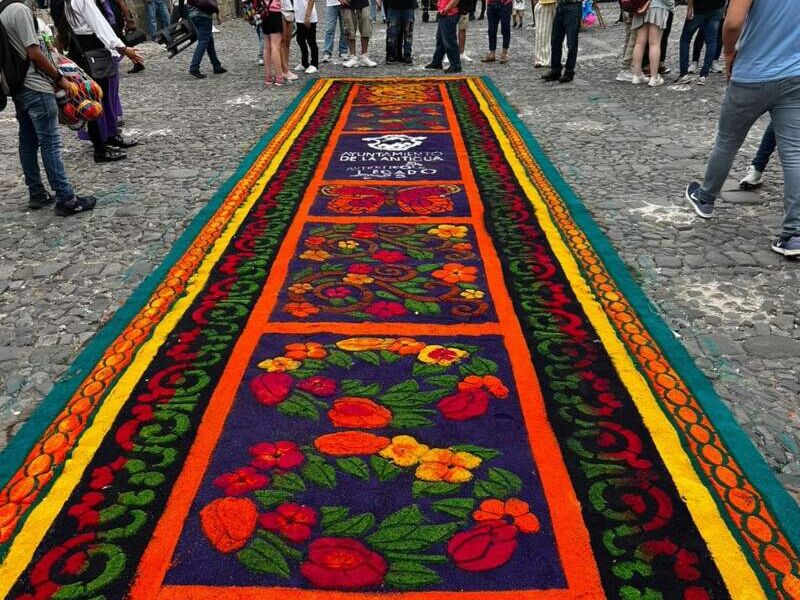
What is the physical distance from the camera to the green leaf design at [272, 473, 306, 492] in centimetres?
228

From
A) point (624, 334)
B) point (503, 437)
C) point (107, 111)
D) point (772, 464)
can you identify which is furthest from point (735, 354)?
point (107, 111)

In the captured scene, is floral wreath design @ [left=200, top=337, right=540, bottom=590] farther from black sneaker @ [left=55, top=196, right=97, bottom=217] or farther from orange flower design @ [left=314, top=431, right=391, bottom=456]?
black sneaker @ [left=55, top=196, right=97, bottom=217]

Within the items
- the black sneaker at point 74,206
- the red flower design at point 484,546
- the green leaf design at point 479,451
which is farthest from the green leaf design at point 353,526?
the black sneaker at point 74,206

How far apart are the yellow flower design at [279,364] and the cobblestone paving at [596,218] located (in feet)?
3.01

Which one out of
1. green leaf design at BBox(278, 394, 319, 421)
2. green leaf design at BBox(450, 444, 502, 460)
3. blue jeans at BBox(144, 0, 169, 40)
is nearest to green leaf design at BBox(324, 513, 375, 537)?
green leaf design at BBox(450, 444, 502, 460)

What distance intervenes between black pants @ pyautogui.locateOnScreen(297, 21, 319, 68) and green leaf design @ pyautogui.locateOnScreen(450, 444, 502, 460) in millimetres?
8456

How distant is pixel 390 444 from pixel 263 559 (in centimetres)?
65

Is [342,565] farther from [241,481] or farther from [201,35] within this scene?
[201,35]

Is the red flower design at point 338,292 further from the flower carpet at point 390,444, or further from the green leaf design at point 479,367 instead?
the green leaf design at point 479,367

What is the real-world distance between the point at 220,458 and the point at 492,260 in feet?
6.96

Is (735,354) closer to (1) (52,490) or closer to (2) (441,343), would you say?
(2) (441,343)

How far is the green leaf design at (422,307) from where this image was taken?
11.1 ft

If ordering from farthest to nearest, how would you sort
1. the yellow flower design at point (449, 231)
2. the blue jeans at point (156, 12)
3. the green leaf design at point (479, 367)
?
the blue jeans at point (156, 12), the yellow flower design at point (449, 231), the green leaf design at point (479, 367)

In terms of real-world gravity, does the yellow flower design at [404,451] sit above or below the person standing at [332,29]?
below
